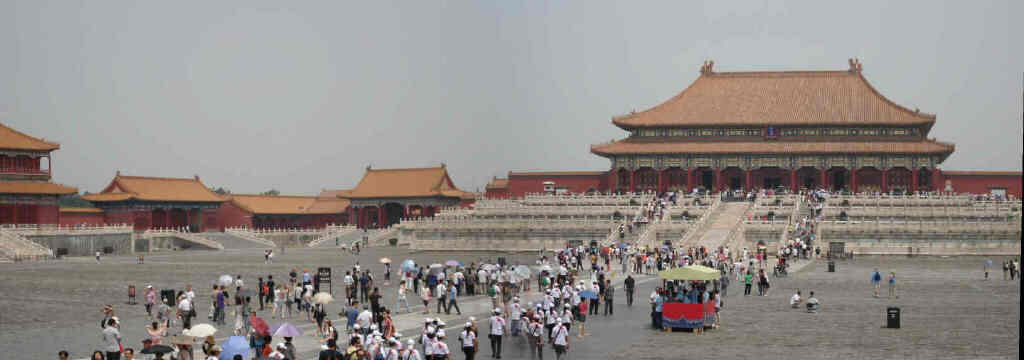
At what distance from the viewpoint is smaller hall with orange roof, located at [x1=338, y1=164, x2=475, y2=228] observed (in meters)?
107

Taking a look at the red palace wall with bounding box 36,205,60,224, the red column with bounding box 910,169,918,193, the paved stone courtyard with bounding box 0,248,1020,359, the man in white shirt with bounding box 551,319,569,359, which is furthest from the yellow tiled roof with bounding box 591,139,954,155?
the man in white shirt with bounding box 551,319,569,359

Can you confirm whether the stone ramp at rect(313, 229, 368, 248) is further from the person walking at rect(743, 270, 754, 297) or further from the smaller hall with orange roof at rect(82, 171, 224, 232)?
the person walking at rect(743, 270, 754, 297)

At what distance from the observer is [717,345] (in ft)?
94.4

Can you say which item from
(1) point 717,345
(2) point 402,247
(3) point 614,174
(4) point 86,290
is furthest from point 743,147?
(1) point 717,345

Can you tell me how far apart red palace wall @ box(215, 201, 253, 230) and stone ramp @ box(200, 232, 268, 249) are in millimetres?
13591

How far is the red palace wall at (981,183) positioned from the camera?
8869 centimetres

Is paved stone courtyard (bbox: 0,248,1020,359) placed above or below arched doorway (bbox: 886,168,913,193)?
below

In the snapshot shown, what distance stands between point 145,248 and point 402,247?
61.3 ft

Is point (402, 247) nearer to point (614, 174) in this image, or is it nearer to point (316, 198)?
point (614, 174)

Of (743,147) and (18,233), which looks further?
(743,147)

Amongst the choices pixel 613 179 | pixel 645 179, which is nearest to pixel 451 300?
pixel 613 179

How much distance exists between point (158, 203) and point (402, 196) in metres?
21.6

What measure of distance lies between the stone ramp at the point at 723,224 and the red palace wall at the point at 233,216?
46375 millimetres

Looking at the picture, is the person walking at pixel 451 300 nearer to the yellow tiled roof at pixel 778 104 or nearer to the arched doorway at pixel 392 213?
the yellow tiled roof at pixel 778 104
